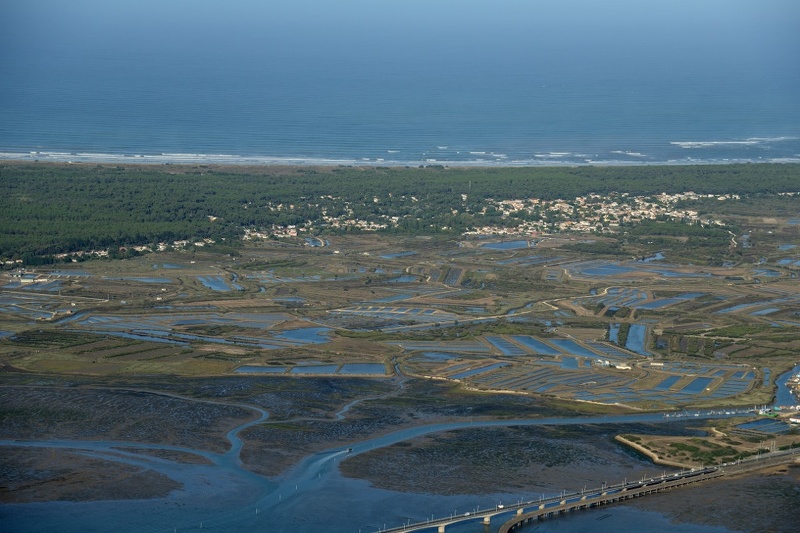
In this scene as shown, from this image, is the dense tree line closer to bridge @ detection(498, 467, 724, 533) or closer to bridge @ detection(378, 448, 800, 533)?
bridge @ detection(378, 448, 800, 533)

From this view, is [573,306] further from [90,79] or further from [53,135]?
[90,79]

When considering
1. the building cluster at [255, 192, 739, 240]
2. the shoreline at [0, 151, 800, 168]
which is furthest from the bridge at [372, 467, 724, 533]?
the shoreline at [0, 151, 800, 168]

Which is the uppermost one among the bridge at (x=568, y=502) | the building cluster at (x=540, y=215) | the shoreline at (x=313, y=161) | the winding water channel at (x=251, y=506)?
the shoreline at (x=313, y=161)

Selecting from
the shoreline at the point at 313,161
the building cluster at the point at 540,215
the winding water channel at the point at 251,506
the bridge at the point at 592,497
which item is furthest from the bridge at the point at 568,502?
the shoreline at the point at 313,161

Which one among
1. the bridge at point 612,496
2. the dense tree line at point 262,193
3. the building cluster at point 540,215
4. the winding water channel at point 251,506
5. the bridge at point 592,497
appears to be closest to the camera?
the winding water channel at point 251,506

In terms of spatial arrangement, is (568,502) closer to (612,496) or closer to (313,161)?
(612,496)

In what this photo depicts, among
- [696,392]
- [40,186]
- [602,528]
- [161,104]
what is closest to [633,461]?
[602,528]

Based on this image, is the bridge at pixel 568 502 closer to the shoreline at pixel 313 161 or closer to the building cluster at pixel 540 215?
the building cluster at pixel 540 215

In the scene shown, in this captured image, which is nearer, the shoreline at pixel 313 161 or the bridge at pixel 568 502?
the bridge at pixel 568 502

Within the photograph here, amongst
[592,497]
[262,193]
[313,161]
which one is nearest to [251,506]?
[592,497]
